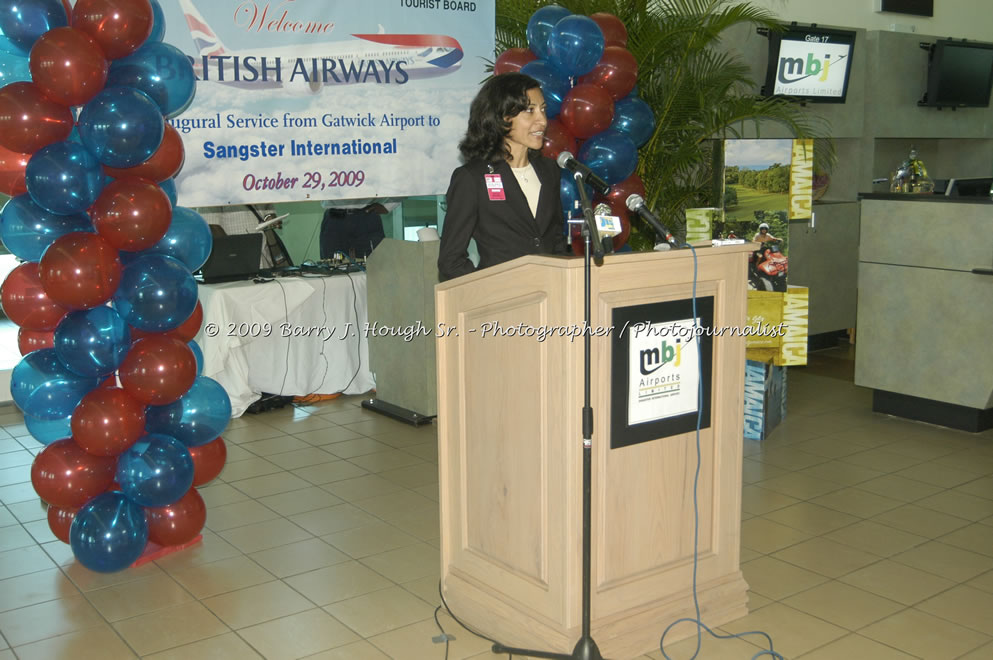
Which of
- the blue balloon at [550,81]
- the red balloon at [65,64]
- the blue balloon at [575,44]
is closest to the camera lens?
the red balloon at [65,64]

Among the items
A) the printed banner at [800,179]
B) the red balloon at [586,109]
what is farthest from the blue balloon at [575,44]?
the printed banner at [800,179]

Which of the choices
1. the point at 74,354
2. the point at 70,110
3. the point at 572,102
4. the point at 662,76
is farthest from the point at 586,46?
the point at 74,354

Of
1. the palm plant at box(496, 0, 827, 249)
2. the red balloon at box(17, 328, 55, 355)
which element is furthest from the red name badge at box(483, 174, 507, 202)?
→ the palm plant at box(496, 0, 827, 249)

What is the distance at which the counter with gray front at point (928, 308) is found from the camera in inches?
206

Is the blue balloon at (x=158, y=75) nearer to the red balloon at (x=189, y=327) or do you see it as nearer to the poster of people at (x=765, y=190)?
the red balloon at (x=189, y=327)

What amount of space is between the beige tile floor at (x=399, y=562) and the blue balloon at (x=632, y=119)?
178 cm

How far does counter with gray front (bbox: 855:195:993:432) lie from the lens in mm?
5238

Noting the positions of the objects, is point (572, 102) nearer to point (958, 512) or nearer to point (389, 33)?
point (389, 33)

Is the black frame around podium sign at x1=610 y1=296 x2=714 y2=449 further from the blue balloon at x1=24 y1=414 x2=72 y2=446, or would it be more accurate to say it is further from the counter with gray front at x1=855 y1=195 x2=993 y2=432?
the counter with gray front at x1=855 y1=195 x2=993 y2=432

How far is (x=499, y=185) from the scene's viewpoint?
3.28 meters

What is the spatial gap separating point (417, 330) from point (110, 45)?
2.72 metres

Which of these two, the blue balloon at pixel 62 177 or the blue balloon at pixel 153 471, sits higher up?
the blue balloon at pixel 62 177

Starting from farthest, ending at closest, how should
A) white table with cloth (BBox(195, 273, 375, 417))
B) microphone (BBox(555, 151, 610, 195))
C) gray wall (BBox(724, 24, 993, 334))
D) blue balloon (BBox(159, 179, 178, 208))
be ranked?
gray wall (BBox(724, 24, 993, 334)) → white table with cloth (BBox(195, 273, 375, 417)) → blue balloon (BBox(159, 179, 178, 208)) → microphone (BBox(555, 151, 610, 195))

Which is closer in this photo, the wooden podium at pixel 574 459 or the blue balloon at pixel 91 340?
the wooden podium at pixel 574 459
